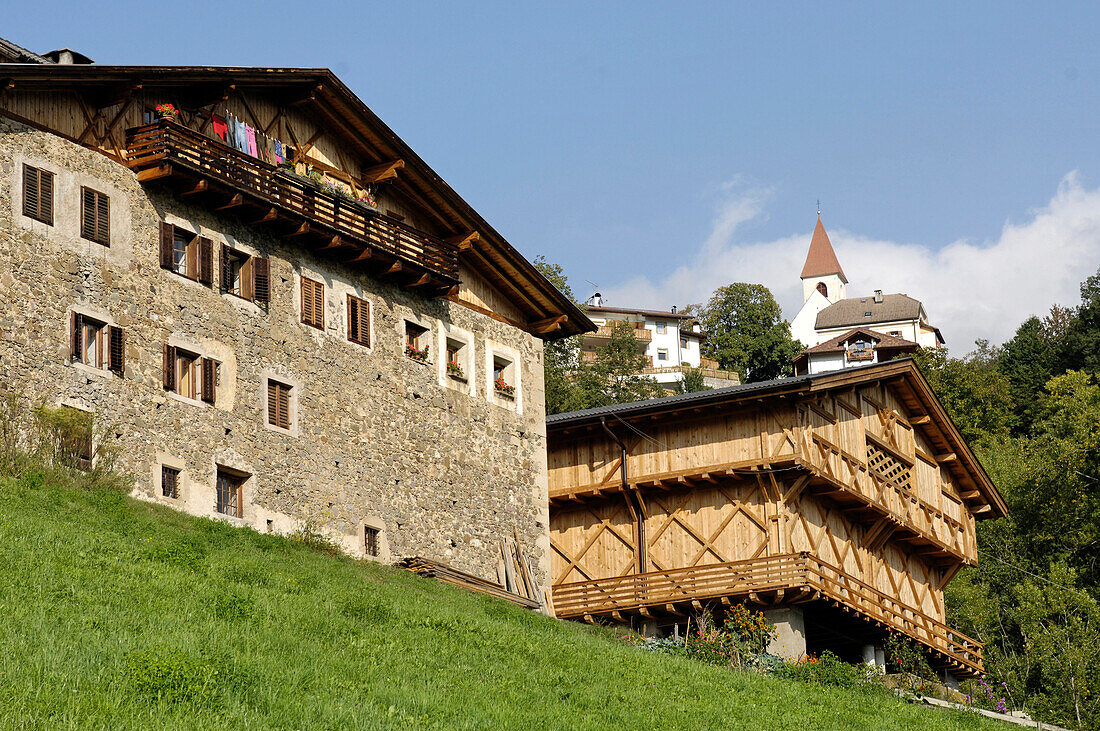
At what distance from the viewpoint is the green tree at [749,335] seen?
10350 cm

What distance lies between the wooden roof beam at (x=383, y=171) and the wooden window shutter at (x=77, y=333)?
32.6 ft

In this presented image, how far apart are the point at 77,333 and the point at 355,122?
9.85 metres

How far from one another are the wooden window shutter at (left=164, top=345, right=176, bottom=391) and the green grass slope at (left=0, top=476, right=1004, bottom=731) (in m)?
2.82

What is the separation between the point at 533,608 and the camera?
34.2 meters

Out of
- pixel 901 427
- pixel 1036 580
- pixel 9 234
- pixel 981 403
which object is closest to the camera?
pixel 9 234

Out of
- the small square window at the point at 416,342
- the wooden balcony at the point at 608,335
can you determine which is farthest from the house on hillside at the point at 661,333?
the small square window at the point at 416,342

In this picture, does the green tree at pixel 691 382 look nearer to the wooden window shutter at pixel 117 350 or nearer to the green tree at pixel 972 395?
the green tree at pixel 972 395

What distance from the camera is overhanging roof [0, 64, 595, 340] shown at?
26531 mm

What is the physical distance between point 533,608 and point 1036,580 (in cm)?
3119

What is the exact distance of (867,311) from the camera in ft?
433

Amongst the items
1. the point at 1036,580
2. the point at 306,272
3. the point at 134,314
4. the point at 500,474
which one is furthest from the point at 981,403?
the point at 134,314

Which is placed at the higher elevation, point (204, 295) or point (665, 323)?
point (665, 323)

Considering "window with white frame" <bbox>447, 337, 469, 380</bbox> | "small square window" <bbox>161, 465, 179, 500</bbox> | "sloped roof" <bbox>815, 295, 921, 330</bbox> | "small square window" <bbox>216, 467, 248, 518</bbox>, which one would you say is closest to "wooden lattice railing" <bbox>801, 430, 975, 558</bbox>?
"window with white frame" <bbox>447, 337, 469, 380</bbox>

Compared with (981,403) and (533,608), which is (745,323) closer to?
(981,403)
